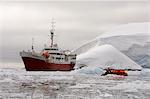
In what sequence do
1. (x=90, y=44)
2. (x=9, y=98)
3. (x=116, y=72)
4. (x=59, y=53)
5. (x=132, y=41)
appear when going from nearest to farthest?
(x=9, y=98) < (x=116, y=72) < (x=59, y=53) < (x=132, y=41) < (x=90, y=44)

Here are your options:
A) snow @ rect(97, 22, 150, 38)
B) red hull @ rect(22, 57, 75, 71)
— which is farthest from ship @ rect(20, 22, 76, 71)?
snow @ rect(97, 22, 150, 38)

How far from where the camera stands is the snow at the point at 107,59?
133 feet

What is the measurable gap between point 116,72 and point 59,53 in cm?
1301

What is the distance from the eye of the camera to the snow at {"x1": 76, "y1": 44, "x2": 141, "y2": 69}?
40.5m

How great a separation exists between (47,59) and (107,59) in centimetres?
835

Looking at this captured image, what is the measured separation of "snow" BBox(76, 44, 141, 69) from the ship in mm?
2449

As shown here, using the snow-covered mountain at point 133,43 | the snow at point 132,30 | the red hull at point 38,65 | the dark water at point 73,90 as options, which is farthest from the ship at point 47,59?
the dark water at point 73,90

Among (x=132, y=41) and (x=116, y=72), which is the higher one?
(x=132, y=41)

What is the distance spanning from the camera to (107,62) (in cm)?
4081

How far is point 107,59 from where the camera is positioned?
41156 millimetres

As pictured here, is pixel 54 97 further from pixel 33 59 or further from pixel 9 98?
pixel 33 59


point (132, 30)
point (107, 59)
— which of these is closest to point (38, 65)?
point (107, 59)

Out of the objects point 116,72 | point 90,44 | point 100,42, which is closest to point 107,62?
point 100,42

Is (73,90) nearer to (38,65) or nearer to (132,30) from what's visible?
(38,65)
